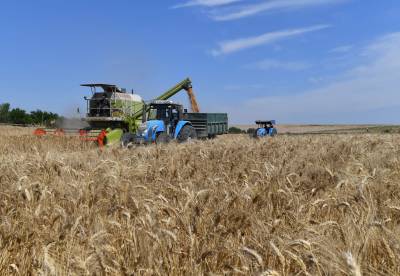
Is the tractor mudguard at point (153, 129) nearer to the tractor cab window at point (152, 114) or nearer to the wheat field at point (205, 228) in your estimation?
the tractor cab window at point (152, 114)

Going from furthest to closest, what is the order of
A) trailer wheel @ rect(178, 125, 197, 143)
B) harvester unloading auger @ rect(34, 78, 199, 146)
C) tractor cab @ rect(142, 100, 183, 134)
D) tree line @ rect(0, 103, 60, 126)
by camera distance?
tree line @ rect(0, 103, 60, 126)
harvester unloading auger @ rect(34, 78, 199, 146)
trailer wheel @ rect(178, 125, 197, 143)
tractor cab @ rect(142, 100, 183, 134)

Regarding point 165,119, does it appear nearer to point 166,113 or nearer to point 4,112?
point 166,113

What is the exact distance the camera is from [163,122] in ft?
60.1

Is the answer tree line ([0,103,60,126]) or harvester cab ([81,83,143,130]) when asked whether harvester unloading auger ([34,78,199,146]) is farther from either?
tree line ([0,103,60,126])

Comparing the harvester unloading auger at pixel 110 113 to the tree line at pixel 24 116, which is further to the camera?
the tree line at pixel 24 116

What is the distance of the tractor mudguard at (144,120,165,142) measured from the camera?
17.4 meters

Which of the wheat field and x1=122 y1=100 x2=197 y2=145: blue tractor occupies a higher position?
x1=122 y1=100 x2=197 y2=145: blue tractor

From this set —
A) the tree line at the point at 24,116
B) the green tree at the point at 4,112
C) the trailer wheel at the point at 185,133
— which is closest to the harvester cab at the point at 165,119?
the trailer wheel at the point at 185,133

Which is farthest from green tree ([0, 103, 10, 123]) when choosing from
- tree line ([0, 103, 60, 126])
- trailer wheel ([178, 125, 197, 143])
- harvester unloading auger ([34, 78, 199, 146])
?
trailer wheel ([178, 125, 197, 143])

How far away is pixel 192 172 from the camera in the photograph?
20.3 feet

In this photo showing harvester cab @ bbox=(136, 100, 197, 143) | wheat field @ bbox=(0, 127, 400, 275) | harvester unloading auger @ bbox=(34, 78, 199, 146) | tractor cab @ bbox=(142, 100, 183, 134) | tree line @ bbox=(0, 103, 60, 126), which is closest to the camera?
wheat field @ bbox=(0, 127, 400, 275)

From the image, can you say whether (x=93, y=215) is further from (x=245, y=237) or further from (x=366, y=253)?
(x=366, y=253)

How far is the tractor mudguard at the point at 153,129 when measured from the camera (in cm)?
1738

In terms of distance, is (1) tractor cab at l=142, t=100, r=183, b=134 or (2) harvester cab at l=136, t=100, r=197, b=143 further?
(1) tractor cab at l=142, t=100, r=183, b=134
